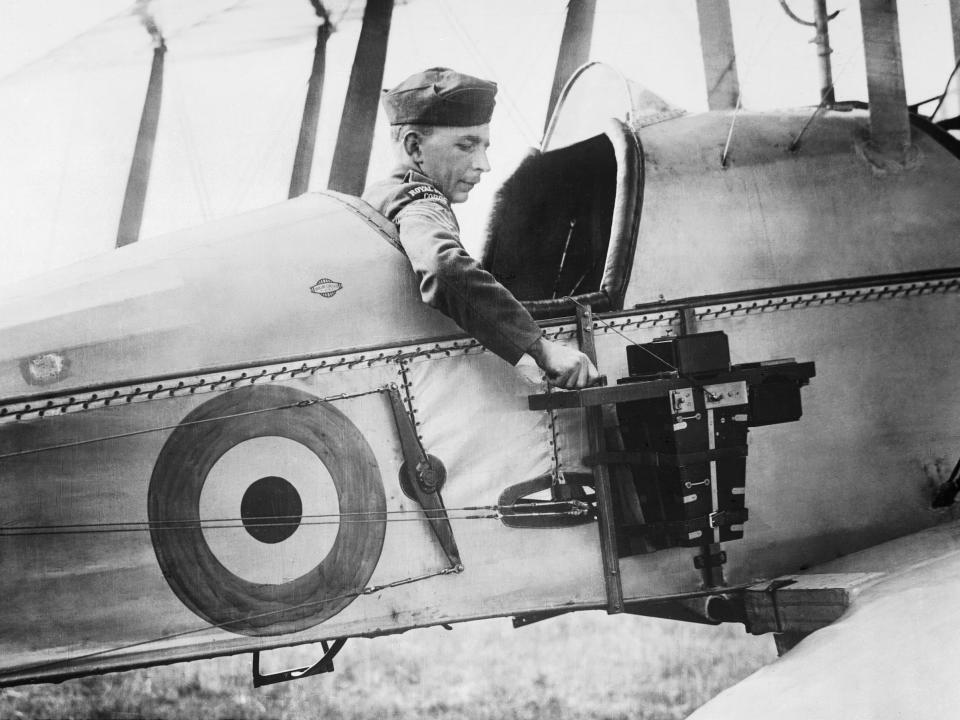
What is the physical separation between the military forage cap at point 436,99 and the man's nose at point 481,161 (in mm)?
81

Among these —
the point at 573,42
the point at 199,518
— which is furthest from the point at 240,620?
the point at 573,42

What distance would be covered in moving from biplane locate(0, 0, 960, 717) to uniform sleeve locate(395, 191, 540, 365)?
0.18 feet

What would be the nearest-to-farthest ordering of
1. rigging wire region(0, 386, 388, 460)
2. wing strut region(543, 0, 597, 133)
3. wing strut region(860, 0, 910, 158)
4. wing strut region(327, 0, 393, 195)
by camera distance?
rigging wire region(0, 386, 388, 460) → wing strut region(327, 0, 393, 195) → wing strut region(543, 0, 597, 133) → wing strut region(860, 0, 910, 158)

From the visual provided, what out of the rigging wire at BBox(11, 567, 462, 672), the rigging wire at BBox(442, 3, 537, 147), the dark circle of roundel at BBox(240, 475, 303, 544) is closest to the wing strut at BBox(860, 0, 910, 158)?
the rigging wire at BBox(442, 3, 537, 147)

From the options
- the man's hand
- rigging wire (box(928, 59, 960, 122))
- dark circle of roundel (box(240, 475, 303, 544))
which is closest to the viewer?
dark circle of roundel (box(240, 475, 303, 544))

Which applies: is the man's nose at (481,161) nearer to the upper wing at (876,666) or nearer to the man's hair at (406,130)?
the man's hair at (406,130)

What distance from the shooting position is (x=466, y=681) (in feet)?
7.99

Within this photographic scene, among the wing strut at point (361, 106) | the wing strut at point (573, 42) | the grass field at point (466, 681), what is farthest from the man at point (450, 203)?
the grass field at point (466, 681)

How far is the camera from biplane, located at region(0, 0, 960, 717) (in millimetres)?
2027

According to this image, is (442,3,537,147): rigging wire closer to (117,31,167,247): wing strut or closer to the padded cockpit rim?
the padded cockpit rim

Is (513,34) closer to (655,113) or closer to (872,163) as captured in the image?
(655,113)

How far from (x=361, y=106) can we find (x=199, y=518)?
3.96ft

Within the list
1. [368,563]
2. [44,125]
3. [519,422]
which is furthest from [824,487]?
[44,125]

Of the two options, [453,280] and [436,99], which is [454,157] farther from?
[453,280]
